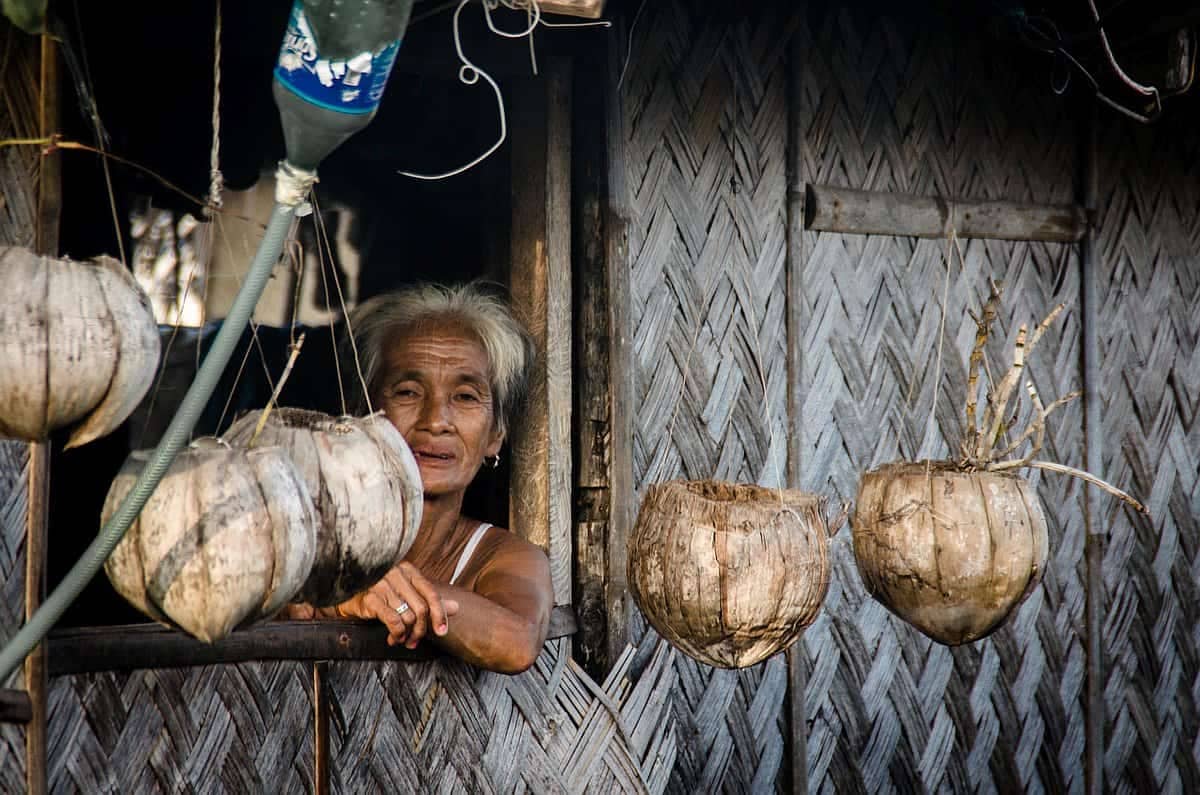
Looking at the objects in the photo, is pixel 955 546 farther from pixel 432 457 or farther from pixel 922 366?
pixel 432 457

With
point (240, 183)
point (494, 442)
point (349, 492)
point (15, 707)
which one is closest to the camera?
point (349, 492)

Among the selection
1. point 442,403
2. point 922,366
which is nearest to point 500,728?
point 442,403

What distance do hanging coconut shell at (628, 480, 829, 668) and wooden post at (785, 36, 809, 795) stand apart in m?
0.80

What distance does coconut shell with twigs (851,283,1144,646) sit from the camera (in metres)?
2.31

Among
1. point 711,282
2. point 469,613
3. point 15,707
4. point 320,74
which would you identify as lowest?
point 15,707

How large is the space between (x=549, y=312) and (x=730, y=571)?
87 cm

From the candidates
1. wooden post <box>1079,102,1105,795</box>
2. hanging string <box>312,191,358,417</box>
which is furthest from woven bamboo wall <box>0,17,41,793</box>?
wooden post <box>1079,102,1105,795</box>

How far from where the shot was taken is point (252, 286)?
1.60 m

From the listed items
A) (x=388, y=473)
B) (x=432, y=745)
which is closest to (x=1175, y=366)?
(x=432, y=745)

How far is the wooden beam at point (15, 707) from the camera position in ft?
6.84

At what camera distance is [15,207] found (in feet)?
7.18

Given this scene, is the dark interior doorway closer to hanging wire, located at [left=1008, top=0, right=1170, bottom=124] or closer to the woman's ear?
the woman's ear

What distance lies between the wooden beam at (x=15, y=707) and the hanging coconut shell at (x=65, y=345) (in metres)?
0.60

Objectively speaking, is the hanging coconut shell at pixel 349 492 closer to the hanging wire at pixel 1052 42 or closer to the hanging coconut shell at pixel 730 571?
the hanging coconut shell at pixel 730 571
